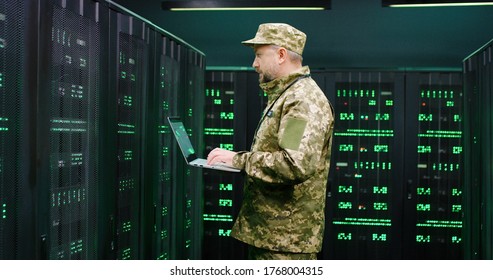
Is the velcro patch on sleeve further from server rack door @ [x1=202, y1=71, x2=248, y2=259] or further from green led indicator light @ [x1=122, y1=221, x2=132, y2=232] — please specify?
server rack door @ [x1=202, y1=71, x2=248, y2=259]

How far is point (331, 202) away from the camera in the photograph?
412cm

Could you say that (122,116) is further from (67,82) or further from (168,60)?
(168,60)

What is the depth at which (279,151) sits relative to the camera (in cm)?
182

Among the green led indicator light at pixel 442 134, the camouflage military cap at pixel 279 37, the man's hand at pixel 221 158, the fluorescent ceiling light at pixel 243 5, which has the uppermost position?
the fluorescent ceiling light at pixel 243 5

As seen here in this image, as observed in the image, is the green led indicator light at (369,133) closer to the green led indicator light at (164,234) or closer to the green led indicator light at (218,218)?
the green led indicator light at (218,218)

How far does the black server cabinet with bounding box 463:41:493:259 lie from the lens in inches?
113

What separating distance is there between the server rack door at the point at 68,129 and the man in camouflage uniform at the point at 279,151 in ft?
1.55

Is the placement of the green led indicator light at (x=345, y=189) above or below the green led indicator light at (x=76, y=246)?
above

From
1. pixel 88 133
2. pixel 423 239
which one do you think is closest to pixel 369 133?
pixel 423 239

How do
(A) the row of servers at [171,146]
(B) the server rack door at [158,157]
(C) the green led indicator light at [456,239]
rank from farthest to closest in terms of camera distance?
(C) the green led indicator light at [456,239], (B) the server rack door at [158,157], (A) the row of servers at [171,146]

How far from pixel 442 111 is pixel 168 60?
231cm

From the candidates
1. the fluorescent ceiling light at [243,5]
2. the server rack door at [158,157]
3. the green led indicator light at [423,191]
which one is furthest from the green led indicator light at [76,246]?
the green led indicator light at [423,191]

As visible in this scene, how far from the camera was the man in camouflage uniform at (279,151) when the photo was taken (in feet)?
6.02

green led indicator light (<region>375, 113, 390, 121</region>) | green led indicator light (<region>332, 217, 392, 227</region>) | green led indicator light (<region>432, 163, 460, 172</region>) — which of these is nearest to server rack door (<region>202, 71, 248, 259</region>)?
green led indicator light (<region>332, 217, 392, 227</region>)
